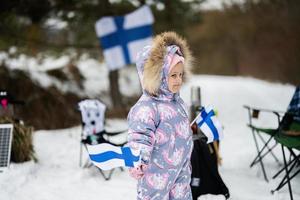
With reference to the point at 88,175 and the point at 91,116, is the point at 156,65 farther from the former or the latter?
the point at 91,116

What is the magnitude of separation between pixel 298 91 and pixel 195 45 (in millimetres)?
18182

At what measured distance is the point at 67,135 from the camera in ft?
20.4

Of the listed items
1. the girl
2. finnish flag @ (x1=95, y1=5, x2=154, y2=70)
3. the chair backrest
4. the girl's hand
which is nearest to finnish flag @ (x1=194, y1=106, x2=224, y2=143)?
the girl

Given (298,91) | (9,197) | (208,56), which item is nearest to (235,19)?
(208,56)

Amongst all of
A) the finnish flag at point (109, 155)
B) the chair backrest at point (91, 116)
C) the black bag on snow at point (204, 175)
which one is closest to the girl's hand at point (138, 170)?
the finnish flag at point (109, 155)

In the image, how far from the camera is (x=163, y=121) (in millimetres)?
2184

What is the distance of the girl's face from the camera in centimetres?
223

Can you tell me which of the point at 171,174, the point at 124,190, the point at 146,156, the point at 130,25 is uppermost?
the point at 130,25

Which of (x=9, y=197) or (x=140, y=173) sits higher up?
(x=140, y=173)

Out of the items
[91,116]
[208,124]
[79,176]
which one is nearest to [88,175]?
[79,176]

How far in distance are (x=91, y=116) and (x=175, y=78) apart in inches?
97.4

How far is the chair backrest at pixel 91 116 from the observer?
4.53 meters

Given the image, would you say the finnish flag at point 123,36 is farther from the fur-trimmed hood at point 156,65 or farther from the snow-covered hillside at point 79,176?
the fur-trimmed hood at point 156,65

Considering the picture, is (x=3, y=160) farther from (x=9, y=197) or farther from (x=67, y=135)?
(x=67, y=135)
